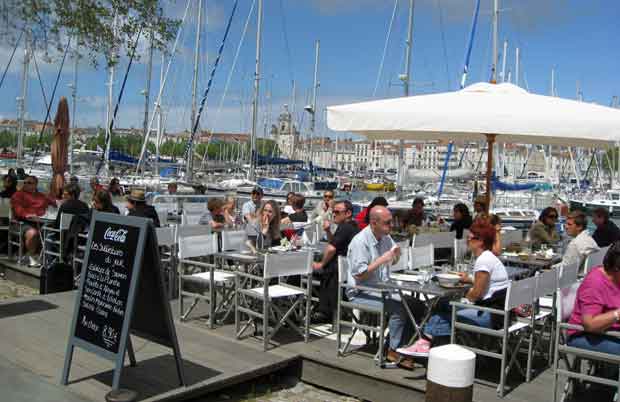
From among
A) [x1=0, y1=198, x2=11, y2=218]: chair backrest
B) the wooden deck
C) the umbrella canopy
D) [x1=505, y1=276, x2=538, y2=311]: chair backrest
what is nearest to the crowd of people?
[x1=505, y1=276, x2=538, y2=311]: chair backrest

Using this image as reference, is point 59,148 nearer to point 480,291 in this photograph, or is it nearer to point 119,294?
point 119,294

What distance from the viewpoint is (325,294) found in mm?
6500

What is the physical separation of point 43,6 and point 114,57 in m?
1.62

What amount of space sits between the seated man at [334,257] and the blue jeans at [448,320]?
1233 millimetres

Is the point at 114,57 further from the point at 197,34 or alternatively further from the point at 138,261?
the point at 197,34

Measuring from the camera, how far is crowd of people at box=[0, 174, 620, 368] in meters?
4.33

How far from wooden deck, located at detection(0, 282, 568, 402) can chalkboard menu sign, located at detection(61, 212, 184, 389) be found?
0.24 meters

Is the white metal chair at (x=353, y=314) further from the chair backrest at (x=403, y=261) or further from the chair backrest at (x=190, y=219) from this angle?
the chair backrest at (x=190, y=219)

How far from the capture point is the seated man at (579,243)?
6992 mm

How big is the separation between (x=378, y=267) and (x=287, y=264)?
34.3 inches

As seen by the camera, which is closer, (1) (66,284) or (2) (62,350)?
(2) (62,350)

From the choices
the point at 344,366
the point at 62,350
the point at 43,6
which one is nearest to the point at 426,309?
the point at 344,366

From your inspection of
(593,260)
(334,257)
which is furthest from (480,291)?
(593,260)

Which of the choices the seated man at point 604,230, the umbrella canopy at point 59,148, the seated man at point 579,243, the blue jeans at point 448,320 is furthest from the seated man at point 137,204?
the seated man at point 604,230
